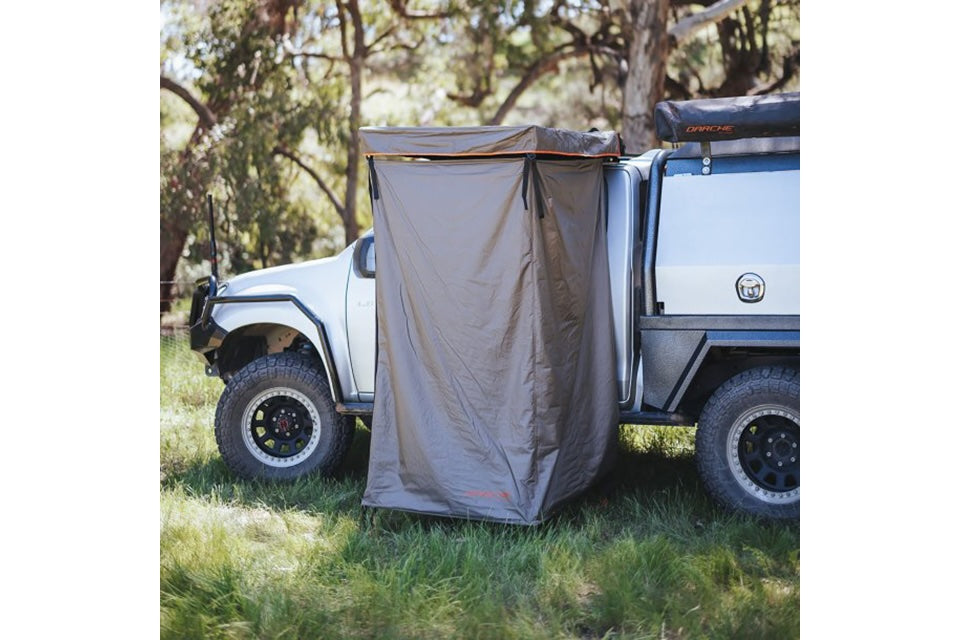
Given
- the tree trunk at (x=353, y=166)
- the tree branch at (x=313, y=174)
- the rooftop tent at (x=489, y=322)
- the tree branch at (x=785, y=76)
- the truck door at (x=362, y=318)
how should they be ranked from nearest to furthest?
the rooftop tent at (x=489, y=322) → the truck door at (x=362, y=318) → the tree branch at (x=785, y=76) → the tree trunk at (x=353, y=166) → the tree branch at (x=313, y=174)

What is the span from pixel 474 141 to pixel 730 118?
1.34 metres

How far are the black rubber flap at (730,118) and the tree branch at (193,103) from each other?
9826mm

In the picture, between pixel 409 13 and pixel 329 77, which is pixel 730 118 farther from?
pixel 329 77

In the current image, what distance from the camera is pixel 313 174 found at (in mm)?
14961

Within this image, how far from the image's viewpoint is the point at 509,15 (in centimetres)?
1506

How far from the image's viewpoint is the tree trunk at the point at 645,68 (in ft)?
36.1

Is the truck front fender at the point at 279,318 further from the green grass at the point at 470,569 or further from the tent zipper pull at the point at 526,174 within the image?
the tent zipper pull at the point at 526,174

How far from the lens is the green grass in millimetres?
4449

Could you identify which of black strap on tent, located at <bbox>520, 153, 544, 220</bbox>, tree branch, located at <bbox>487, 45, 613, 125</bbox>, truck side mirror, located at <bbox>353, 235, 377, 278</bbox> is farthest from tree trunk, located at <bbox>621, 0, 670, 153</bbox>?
black strap on tent, located at <bbox>520, 153, 544, 220</bbox>

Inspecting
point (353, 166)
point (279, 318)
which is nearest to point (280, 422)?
point (279, 318)

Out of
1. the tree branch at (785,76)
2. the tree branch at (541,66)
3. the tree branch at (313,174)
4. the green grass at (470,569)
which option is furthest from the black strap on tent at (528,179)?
the tree branch at (313,174)

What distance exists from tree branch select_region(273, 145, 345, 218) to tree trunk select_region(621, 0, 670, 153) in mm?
5512

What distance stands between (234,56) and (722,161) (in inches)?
402
